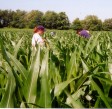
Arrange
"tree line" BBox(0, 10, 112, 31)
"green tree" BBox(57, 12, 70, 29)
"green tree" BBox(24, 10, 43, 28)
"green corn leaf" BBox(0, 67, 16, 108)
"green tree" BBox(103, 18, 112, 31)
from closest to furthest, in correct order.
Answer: "green corn leaf" BBox(0, 67, 16, 108) → "green tree" BBox(103, 18, 112, 31) → "green tree" BBox(24, 10, 43, 28) → "tree line" BBox(0, 10, 112, 31) → "green tree" BBox(57, 12, 70, 29)

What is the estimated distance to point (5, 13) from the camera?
93062 mm

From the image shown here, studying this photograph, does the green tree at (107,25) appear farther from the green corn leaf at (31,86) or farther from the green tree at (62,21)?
the green corn leaf at (31,86)

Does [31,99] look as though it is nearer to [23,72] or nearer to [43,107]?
[43,107]

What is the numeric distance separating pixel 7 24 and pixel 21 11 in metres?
17.8

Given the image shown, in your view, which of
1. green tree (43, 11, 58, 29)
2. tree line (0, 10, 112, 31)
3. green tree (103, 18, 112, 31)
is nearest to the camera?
green tree (103, 18, 112, 31)

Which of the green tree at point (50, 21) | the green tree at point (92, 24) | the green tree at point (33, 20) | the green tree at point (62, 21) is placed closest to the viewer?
the green tree at point (33, 20)

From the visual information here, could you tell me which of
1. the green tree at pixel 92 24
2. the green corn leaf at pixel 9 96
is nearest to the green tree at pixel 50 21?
the green tree at pixel 92 24

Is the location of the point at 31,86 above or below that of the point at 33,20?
below

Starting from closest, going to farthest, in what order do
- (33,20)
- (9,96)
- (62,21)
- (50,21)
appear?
(9,96) < (33,20) < (50,21) < (62,21)

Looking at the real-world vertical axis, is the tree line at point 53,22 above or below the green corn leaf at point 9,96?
above

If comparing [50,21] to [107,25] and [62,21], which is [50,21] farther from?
[107,25]

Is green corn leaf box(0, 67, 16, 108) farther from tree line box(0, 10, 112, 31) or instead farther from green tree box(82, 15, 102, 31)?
green tree box(82, 15, 102, 31)

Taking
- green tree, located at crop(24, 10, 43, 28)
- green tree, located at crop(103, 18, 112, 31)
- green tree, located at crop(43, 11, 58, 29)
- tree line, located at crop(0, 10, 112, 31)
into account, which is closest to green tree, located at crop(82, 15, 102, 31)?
tree line, located at crop(0, 10, 112, 31)

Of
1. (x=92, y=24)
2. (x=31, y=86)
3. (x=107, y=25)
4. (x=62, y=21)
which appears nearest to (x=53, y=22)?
(x=62, y=21)
